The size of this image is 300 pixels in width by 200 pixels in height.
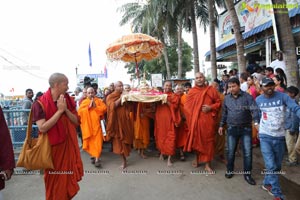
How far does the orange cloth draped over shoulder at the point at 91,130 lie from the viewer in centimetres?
487

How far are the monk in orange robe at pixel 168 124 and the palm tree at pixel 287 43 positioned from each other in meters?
A: 2.30

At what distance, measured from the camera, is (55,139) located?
262cm

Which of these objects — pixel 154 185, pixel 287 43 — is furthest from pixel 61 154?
pixel 287 43

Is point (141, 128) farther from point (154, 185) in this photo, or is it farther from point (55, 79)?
point (55, 79)

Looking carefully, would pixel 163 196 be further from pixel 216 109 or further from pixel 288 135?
pixel 288 135

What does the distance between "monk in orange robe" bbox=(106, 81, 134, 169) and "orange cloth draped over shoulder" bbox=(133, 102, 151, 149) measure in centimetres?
54

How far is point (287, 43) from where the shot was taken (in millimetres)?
4660

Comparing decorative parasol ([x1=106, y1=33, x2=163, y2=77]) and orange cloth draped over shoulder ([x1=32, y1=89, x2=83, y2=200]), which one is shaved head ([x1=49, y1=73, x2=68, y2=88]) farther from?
decorative parasol ([x1=106, y1=33, x2=163, y2=77])

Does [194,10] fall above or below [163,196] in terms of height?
above

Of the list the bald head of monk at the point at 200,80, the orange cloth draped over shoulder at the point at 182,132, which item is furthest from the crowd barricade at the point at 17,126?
the bald head of monk at the point at 200,80

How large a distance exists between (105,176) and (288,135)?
3.48 meters

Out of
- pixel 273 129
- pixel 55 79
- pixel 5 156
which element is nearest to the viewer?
pixel 5 156

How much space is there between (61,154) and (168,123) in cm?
268

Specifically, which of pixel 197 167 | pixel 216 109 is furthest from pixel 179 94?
pixel 197 167
